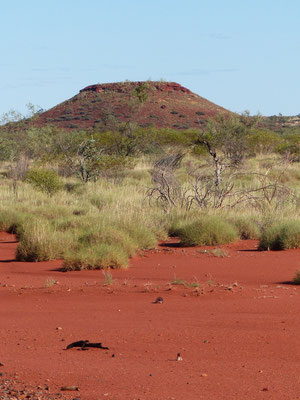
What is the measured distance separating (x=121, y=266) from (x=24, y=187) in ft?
46.1

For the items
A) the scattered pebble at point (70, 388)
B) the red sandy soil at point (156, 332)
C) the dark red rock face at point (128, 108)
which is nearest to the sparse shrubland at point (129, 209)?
the red sandy soil at point (156, 332)

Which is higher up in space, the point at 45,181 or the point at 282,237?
the point at 45,181

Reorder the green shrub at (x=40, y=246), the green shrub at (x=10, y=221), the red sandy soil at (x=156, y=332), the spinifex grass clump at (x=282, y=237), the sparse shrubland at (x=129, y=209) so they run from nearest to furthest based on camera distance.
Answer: the red sandy soil at (x=156, y=332) < the green shrub at (x=40, y=246) < the sparse shrubland at (x=129, y=209) < the spinifex grass clump at (x=282, y=237) < the green shrub at (x=10, y=221)

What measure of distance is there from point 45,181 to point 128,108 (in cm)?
7194

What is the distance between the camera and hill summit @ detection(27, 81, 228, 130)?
311ft

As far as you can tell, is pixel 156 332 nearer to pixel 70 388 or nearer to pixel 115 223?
pixel 70 388

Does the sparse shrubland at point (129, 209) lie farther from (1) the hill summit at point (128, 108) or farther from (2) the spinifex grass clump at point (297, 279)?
(1) the hill summit at point (128, 108)

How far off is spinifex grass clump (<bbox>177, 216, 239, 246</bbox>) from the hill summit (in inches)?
2928

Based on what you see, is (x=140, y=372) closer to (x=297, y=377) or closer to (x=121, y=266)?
(x=297, y=377)

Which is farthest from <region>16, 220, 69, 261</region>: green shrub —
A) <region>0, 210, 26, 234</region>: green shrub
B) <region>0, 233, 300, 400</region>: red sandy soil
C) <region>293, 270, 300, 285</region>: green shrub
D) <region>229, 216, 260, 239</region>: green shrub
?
<region>229, 216, 260, 239</region>: green shrub

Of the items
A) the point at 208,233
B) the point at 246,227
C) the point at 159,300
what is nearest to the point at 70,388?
the point at 159,300

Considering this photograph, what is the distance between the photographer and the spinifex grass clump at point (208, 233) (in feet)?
52.3

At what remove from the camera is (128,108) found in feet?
319

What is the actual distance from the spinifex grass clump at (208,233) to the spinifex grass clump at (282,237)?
847mm
